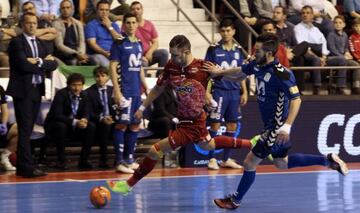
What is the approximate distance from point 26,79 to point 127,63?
1561 millimetres

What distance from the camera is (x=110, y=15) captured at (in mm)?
16484

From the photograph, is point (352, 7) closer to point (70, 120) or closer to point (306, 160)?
point (70, 120)

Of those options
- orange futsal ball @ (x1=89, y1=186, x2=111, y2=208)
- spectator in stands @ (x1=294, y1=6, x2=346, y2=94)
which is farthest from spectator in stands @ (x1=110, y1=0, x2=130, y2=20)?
orange futsal ball @ (x1=89, y1=186, x2=111, y2=208)

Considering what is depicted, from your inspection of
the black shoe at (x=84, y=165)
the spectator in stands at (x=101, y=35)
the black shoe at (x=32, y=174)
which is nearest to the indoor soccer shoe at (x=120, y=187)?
the black shoe at (x=32, y=174)

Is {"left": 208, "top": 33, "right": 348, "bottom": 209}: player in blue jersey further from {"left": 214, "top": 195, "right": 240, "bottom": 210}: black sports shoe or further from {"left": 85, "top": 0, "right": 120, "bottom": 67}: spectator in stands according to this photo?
{"left": 85, "top": 0, "right": 120, "bottom": 67}: spectator in stands

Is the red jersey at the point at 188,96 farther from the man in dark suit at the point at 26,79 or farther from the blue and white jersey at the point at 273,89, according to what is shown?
the man in dark suit at the point at 26,79

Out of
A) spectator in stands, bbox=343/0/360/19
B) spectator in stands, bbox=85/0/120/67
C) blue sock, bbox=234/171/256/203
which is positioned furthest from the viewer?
spectator in stands, bbox=343/0/360/19

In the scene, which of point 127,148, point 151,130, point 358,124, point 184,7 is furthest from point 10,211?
point 184,7

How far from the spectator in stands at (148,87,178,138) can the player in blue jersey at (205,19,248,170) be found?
0.67 metres

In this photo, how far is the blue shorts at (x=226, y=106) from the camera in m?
14.7

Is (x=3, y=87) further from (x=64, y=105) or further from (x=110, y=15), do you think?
(x=110, y=15)

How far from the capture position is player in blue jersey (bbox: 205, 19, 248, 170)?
48.0 ft

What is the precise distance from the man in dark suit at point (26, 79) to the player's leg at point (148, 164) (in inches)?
99.6

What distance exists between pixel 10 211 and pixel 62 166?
381 centimetres
